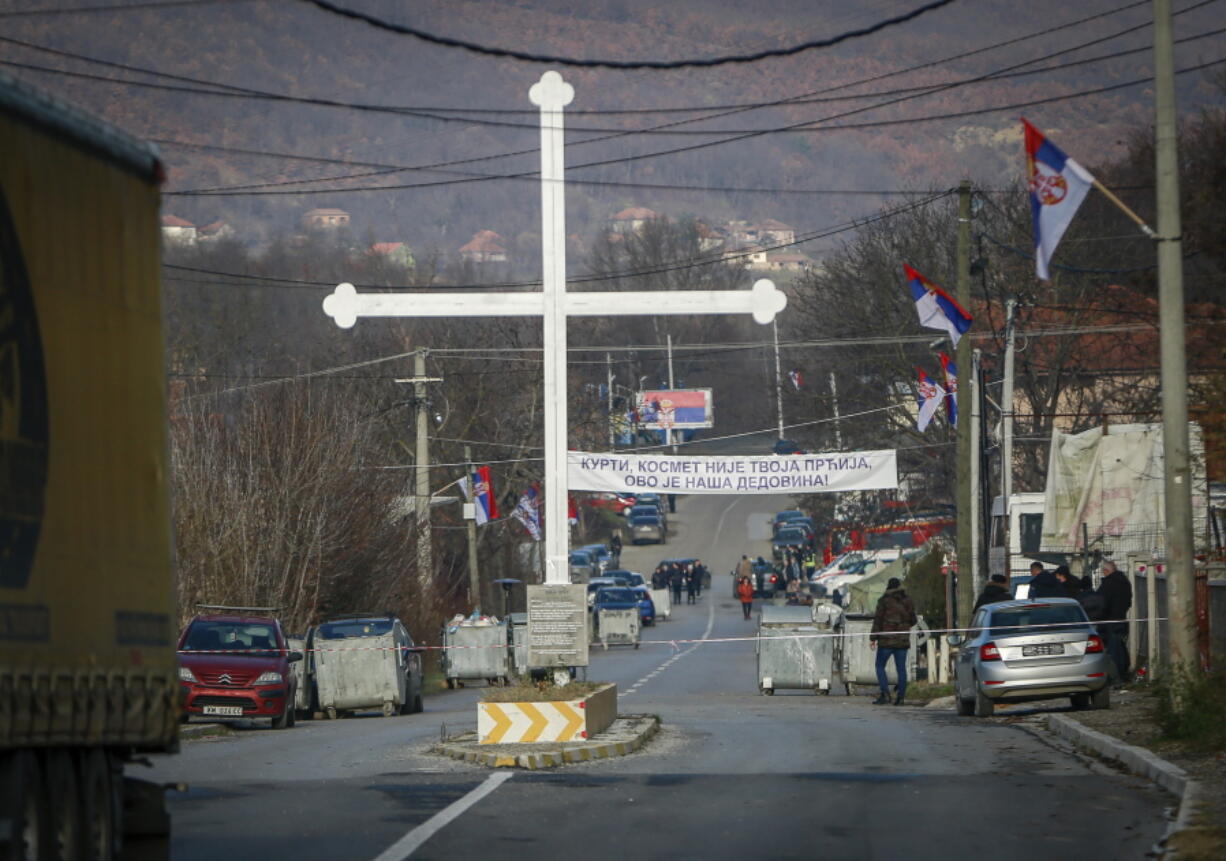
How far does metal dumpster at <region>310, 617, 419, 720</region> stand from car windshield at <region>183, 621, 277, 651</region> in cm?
268

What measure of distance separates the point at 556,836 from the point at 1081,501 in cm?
2864

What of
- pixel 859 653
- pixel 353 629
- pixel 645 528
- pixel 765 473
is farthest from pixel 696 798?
pixel 645 528

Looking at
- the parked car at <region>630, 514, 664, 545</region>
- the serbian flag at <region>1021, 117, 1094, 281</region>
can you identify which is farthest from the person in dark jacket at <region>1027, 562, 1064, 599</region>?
the parked car at <region>630, 514, 664, 545</region>

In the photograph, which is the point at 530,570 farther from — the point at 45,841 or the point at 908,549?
the point at 45,841

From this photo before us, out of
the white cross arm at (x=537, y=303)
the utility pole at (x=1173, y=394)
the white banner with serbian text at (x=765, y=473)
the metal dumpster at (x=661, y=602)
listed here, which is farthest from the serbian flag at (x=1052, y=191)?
the metal dumpster at (x=661, y=602)

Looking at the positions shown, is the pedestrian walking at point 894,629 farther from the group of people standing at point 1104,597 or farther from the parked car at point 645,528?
the parked car at point 645,528

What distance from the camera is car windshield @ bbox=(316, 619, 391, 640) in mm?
31719

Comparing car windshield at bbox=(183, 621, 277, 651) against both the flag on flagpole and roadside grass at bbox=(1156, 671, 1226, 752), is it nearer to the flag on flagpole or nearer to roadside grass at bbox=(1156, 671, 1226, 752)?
roadside grass at bbox=(1156, 671, 1226, 752)

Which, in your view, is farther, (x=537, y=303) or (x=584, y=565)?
(x=584, y=565)

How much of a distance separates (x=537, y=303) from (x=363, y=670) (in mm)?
12583

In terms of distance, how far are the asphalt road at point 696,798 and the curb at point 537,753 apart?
0.27 meters

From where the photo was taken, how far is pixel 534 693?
20.0 meters

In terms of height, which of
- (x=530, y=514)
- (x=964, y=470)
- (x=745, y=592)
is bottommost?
(x=745, y=592)

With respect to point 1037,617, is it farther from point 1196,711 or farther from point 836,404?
point 836,404
